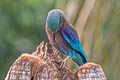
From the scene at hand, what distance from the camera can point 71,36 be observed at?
13.1 feet

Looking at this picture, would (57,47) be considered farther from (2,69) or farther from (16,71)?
(2,69)

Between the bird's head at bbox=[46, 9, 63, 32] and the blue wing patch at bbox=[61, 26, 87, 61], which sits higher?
the bird's head at bbox=[46, 9, 63, 32]

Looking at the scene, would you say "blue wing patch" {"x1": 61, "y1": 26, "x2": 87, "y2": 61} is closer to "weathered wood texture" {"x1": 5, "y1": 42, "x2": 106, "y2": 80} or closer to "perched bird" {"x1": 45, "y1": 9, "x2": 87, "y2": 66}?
"perched bird" {"x1": 45, "y1": 9, "x2": 87, "y2": 66}

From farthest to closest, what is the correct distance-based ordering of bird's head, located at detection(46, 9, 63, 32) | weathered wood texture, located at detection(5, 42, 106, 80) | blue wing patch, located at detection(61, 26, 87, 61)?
blue wing patch, located at detection(61, 26, 87, 61), bird's head, located at detection(46, 9, 63, 32), weathered wood texture, located at detection(5, 42, 106, 80)

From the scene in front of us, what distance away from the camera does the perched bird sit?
12.2ft

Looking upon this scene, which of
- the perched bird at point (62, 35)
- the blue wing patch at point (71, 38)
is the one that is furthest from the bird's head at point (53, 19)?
the blue wing patch at point (71, 38)

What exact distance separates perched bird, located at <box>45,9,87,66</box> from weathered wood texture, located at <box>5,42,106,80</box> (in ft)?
0.86

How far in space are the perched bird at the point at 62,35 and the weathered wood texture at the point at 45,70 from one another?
0.86 ft

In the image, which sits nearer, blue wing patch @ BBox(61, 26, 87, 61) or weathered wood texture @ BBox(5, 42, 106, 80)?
weathered wood texture @ BBox(5, 42, 106, 80)

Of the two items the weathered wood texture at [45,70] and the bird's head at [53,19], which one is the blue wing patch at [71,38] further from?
the weathered wood texture at [45,70]

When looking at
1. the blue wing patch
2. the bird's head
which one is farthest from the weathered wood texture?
the blue wing patch

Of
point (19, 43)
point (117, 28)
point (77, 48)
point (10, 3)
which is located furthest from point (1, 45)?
point (77, 48)

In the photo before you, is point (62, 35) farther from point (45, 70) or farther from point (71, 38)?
point (45, 70)

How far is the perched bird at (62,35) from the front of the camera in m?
3.73
